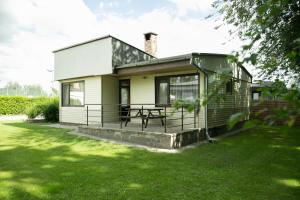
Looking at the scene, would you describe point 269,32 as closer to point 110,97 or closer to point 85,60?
point 110,97

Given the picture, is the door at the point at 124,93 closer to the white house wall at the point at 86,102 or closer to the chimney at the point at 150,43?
the white house wall at the point at 86,102

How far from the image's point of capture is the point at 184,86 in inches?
370

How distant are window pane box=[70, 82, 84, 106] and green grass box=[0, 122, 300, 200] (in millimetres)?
5197

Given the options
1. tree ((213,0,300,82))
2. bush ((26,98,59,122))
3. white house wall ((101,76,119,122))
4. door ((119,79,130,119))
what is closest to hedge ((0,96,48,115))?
bush ((26,98,59,122))

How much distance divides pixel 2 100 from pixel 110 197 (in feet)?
71.5

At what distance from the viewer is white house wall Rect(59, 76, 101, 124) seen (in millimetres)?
11426

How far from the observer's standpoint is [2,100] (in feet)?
69.6

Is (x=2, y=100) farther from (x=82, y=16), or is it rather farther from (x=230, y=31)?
(x=230, y=31)

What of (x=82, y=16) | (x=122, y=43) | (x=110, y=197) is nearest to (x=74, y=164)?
(x=110, y=197)

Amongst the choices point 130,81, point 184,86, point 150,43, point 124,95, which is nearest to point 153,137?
point 184,86

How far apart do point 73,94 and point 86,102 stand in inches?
59.4

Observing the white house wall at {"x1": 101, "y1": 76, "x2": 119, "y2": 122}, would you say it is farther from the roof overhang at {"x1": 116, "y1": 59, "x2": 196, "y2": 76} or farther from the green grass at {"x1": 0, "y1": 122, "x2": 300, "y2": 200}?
the green grass at {"x1": 0, "y1": 122, "x2": 300, "y2": 200}

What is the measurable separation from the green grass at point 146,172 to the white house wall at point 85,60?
4609 millimetres

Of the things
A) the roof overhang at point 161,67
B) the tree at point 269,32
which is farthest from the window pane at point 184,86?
the tree at point 269,32
